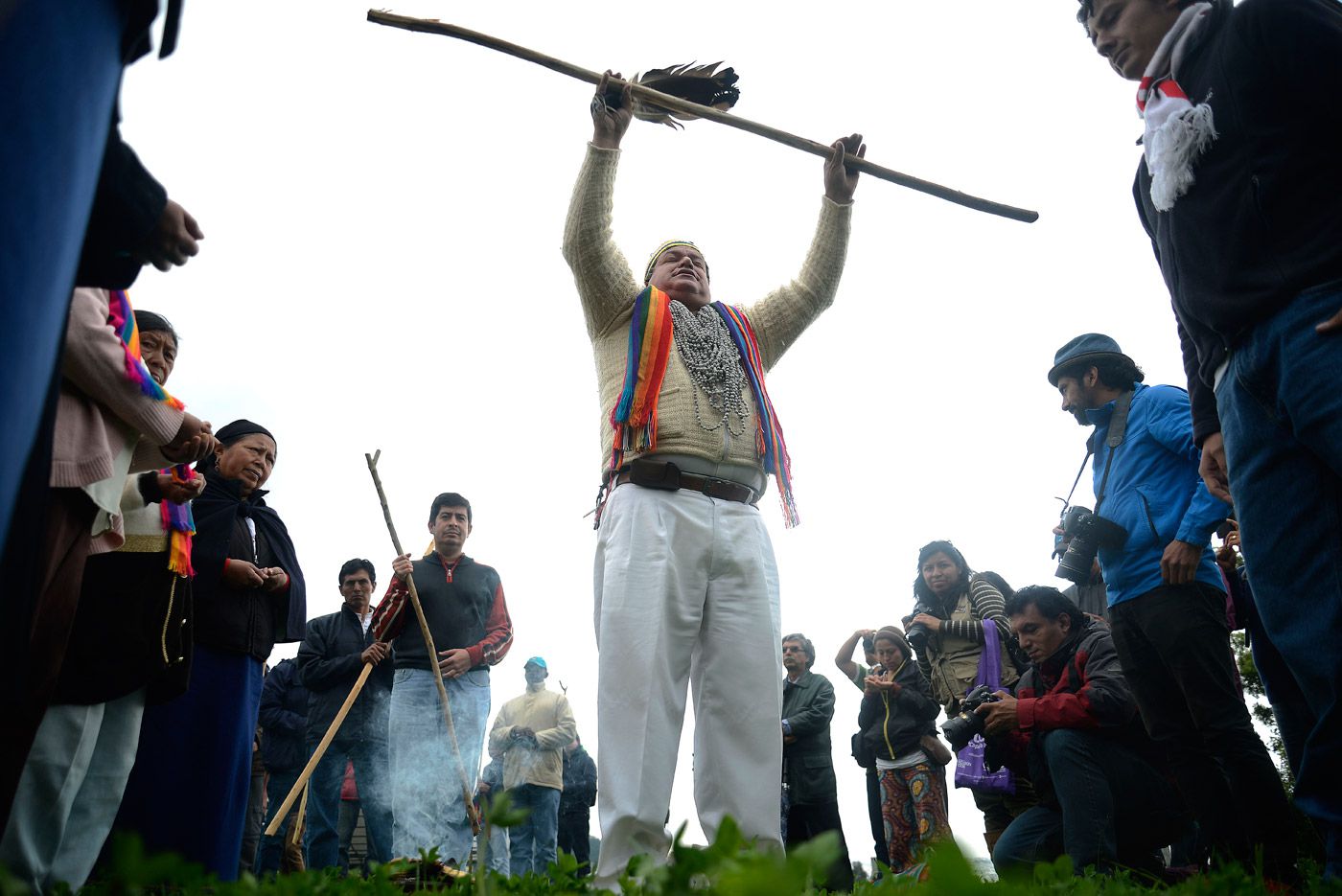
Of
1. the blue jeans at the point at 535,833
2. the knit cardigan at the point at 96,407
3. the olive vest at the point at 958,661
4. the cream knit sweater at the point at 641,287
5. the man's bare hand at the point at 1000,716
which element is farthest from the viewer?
the blue jeans at the point at 535,833

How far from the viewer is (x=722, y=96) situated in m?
4.43

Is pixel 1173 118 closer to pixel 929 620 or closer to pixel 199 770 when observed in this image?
pixel 199 770

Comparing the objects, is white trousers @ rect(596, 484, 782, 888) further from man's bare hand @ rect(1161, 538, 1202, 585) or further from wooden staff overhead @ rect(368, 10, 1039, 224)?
wooden staff overhead @ rect(368, 10, 1039, 224)

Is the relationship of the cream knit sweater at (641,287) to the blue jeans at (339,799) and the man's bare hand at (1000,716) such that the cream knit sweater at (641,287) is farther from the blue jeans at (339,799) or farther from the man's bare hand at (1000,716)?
the blue jeans at (339,799)

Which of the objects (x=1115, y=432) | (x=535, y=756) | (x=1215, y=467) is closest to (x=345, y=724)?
(x=535, y=756)

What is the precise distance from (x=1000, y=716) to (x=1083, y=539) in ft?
3.14

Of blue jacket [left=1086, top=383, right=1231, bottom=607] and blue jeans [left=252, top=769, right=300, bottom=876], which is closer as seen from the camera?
blue jacket [left=1086, top=383, right=1231, bottom=607]

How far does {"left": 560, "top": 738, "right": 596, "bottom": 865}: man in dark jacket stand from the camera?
10.2 m

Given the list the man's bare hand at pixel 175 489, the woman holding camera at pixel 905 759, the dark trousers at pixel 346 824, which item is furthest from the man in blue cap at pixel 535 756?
the man's bare hand at pixel 175 489

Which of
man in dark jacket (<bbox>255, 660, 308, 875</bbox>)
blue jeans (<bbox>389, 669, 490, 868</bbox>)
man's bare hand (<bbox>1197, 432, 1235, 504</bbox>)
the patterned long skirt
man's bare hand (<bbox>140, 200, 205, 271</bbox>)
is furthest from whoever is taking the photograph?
man in dark jacket (<bbox>255, 660, 308, 875</bbox>)

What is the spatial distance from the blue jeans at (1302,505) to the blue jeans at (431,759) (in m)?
4.87

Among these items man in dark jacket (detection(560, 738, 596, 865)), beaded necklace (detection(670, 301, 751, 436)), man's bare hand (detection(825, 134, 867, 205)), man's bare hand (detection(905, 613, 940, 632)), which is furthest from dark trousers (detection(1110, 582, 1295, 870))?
man in dark jacket (detection(560, 738, 596, 865))

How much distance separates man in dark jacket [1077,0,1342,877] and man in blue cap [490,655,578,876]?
6013 mm

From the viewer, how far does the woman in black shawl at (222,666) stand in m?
3.38
